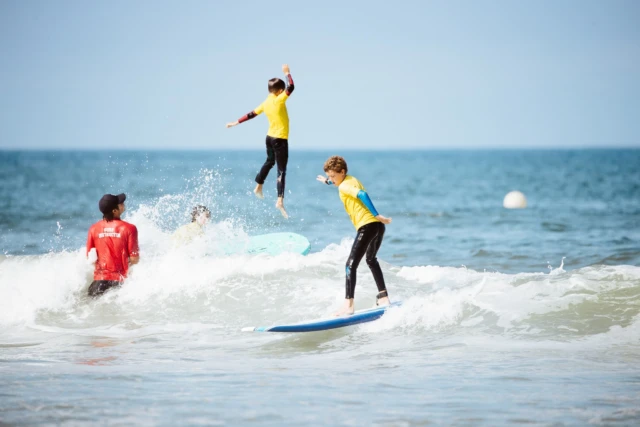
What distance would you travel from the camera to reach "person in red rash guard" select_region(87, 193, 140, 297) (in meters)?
9.59

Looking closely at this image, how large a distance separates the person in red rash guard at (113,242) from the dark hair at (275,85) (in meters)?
2.87

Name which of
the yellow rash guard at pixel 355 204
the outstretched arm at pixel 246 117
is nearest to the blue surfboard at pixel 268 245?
the outstretched arm at pixel 246 117

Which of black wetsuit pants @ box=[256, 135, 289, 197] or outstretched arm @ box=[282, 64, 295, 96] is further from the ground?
outstretched arm @ box=[282, 64, 295, 96]

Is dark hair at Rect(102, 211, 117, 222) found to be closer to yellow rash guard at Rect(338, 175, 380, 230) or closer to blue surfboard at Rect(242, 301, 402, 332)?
blue surfboard at Rect(242, 301, 402, 332)

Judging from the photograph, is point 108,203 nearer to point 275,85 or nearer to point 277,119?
point 277,119

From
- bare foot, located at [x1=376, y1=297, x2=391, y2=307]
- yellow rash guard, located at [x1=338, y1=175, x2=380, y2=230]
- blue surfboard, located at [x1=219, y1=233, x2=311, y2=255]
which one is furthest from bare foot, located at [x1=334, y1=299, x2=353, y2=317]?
blue surfboard, located at [x1=219, y1=233, x2=311, y2=255]

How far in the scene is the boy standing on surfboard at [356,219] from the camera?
28.1 ft

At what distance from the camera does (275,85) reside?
11133 millimetres

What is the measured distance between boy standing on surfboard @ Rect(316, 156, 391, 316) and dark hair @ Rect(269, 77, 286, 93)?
8.92 ft

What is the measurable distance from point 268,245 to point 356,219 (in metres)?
4.85

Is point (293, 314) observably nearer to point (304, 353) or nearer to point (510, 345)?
point (304, 353)

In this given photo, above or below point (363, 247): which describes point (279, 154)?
above

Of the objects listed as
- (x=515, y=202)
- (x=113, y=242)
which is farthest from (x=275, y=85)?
(x=515, y=202)

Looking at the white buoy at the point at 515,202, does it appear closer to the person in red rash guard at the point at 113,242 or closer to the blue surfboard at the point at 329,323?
the blue surfboard at the point at 329,323
